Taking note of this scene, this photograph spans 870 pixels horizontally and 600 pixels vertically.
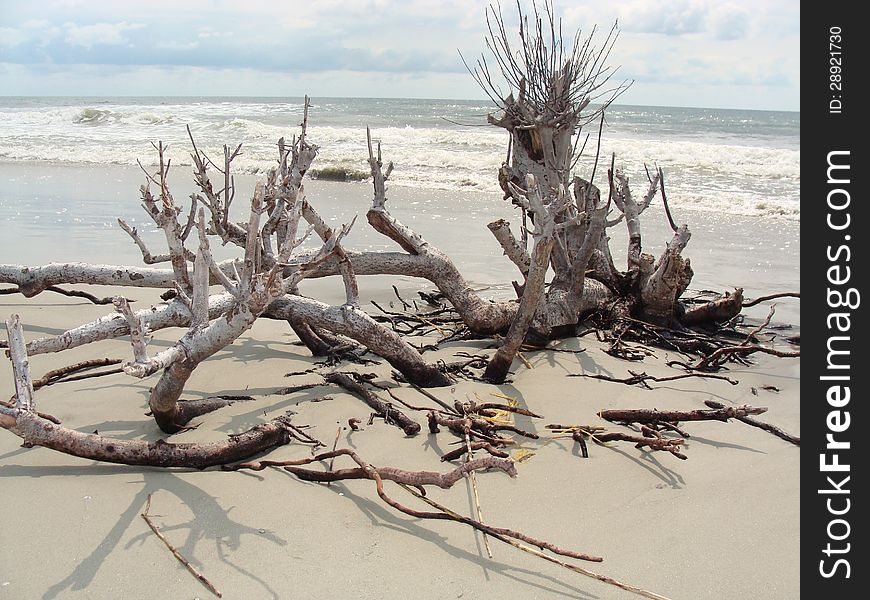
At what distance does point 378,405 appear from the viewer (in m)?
3.64

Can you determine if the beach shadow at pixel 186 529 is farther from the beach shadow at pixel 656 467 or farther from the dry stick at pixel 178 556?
the beach shadow at pixel 656 467

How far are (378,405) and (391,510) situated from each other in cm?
94

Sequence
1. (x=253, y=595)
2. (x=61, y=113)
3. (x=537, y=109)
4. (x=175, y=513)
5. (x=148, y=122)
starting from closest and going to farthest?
(x=253, y=595) < (x=175, y=513) < (x=537, y=109) < (x=148, y=122) < (x=61, y=113)

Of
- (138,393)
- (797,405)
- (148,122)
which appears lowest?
(797,405)

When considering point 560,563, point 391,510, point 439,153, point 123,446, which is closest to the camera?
point 560,563

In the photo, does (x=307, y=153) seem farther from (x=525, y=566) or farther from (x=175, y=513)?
(x=525, y=566)


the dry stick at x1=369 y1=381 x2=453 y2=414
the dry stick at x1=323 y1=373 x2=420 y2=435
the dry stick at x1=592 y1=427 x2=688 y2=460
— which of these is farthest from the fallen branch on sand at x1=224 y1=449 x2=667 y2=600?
the dry stick at x1=592 y1=427 x2=688 y2=460

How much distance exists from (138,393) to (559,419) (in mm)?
2382

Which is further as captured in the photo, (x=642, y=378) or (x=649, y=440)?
(x=642, y=378)

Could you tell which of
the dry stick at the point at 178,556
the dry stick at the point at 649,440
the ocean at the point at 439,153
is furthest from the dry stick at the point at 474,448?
the ocean at the point at 439,153

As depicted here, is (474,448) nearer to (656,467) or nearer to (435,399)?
(435,399)

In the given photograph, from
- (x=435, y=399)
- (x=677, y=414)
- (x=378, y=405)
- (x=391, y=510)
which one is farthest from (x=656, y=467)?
(x=378, y=405)
